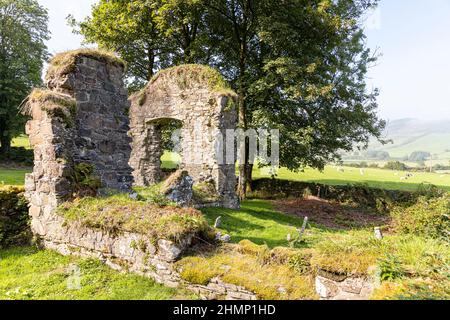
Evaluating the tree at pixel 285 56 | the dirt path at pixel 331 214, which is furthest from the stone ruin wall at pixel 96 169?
the dirt path at pixel 331 214

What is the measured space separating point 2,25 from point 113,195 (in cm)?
2849

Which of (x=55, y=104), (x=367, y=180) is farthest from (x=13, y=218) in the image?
(x=367, y=180)

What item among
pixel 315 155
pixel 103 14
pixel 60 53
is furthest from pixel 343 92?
pixel 103 14

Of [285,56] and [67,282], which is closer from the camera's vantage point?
[67,282]

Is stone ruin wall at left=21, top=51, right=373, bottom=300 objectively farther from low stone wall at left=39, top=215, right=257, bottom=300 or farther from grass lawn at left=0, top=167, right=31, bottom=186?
grass lawn at left=0, top=167, right=31, bottom=186

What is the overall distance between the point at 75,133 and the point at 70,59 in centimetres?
192

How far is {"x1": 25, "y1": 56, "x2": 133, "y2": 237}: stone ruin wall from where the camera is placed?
6996 millimetres

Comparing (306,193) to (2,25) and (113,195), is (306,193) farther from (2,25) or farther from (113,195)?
(2,25)

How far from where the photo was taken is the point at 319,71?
1581 centimetres

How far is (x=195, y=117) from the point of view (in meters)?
13.7

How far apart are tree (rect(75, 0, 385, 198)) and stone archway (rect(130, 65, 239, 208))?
137 inches

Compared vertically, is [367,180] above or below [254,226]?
above

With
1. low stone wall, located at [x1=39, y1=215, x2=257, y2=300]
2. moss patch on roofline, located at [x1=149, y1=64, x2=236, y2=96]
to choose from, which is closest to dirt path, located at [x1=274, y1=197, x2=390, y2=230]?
moss patch on roofline, located at [x1=149, y1=64, x2=236, y2=96]

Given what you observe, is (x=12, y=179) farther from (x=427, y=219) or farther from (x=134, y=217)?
(x=427, y=219)
